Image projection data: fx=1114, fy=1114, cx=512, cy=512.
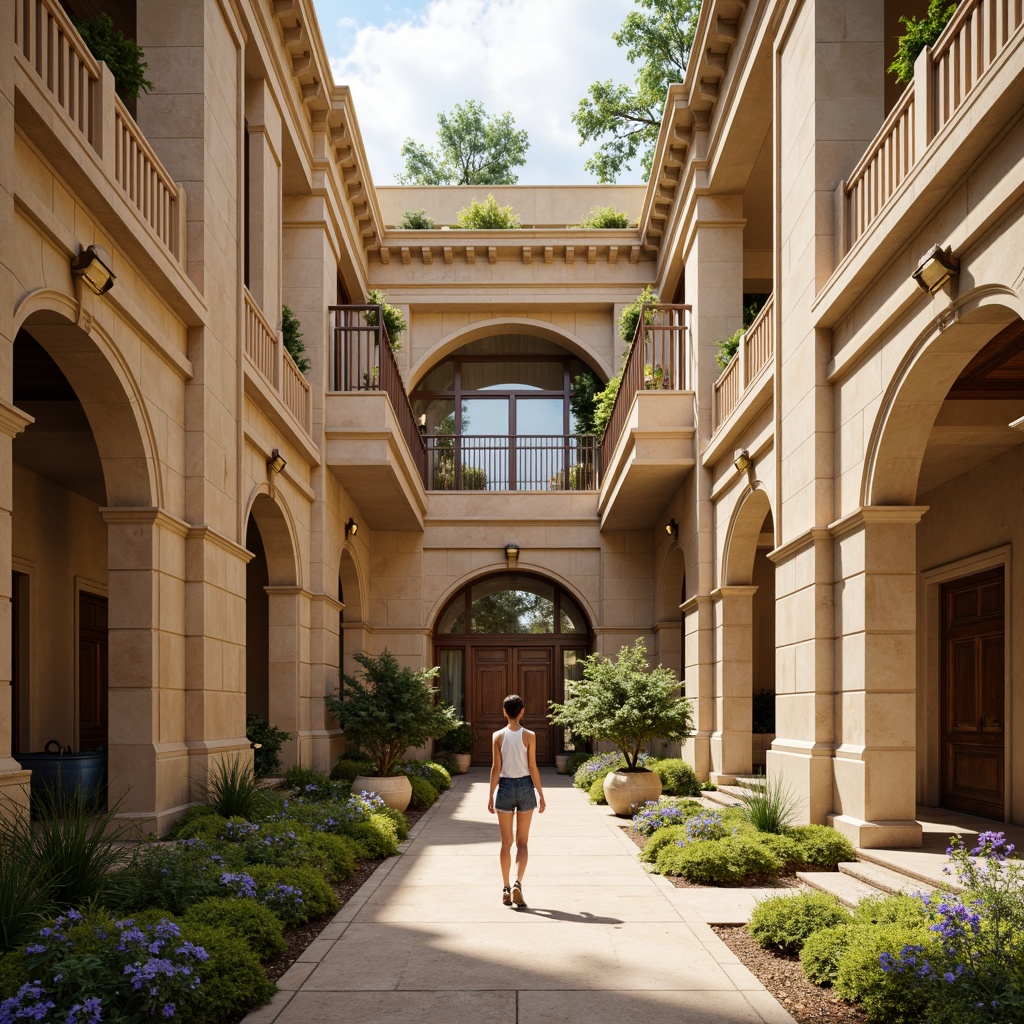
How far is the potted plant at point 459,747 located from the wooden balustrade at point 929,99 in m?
14.7

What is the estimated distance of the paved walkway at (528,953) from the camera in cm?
575

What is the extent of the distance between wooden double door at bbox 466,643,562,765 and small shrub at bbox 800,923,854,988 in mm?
17865

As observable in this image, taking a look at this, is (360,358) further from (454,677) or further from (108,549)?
(454,677)

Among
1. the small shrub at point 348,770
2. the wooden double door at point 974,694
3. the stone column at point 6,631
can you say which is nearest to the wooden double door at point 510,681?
the small shrub at point 348,770

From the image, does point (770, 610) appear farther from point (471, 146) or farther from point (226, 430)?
point (471, 146)

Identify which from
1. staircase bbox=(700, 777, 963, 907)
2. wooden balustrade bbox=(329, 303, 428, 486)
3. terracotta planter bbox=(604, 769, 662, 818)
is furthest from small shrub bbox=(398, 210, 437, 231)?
staircase bbox=(700, 777, 963, 907)

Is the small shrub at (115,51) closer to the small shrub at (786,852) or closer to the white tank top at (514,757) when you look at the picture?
the white tank top at (514,757)

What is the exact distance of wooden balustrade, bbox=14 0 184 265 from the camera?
7660mm

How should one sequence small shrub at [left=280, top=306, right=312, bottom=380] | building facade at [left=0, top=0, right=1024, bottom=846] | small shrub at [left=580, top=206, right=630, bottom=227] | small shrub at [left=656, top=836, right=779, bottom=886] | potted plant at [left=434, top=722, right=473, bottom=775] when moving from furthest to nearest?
1. small shrub at [left=580, top=206, right=630, bottom=227]
2. potted plant at [left=434, top=722, right=473, bottom=775]
3. small shrub at [left=280, top=306, right=312, bottom=380]
4. small shrub at [left=656, top=836, right=779, bottom=886]
5. building facade at [left=0, top=0, right=1024, bottom=846]

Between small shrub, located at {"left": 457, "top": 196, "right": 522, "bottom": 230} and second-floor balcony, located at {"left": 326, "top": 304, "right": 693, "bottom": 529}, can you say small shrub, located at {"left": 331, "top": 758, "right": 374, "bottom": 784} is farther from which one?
small shrub, located at {"left": 457, "top": 196, "right": 522, "bottom": 230}

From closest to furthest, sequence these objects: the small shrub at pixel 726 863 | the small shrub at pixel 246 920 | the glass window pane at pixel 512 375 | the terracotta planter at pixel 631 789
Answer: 1. the small shrub at pixel 246 920
2. the small shrub at pixel 726 863
3. the terracotta planter at pixel 631 789
4. the glass window pane at pixel 512 375

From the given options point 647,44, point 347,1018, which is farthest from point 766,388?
point 647,44

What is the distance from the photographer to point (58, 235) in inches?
307

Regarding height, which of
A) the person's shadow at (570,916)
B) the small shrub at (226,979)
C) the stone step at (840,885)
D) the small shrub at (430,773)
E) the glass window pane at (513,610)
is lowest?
the small shrub at (430,773)
